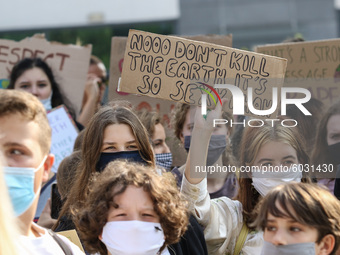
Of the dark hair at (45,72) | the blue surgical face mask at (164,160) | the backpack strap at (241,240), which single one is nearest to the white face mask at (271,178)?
the backpack strap at (241,240)

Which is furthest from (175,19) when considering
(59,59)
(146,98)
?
(146,98)

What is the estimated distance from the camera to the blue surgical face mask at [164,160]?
17.0ft

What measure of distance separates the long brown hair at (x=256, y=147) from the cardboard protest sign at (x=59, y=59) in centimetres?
220

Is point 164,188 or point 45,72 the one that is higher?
point 45,72

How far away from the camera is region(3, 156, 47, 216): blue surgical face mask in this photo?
3080mm

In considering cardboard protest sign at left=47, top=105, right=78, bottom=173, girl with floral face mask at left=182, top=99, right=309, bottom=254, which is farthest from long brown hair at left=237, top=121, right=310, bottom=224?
cardboard protest sign at left=47, top=105, right=78, bottom=173

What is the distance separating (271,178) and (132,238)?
1.15 meters

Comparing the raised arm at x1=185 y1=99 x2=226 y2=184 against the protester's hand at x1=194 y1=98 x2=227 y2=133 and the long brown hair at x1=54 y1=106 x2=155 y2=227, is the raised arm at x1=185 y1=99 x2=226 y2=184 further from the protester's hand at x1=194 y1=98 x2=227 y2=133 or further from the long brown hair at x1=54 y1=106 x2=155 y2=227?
the long brown hair at x1=54 y1=106 x2=155 y2=227

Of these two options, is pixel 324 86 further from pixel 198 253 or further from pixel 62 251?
pixel 62 251

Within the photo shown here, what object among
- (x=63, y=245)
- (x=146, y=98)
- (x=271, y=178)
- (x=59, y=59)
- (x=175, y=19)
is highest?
(x=175, y=19)

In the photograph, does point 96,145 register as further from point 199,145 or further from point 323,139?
point 323,139

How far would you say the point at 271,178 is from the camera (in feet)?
14.1

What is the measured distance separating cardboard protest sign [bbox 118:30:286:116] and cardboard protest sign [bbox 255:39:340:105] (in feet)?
3.75

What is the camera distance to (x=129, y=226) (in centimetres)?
348
